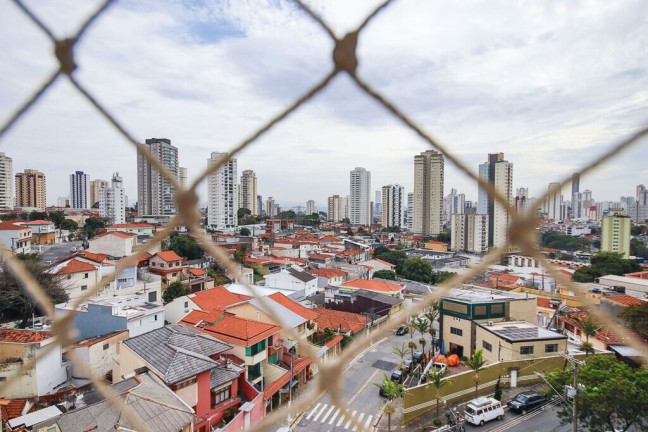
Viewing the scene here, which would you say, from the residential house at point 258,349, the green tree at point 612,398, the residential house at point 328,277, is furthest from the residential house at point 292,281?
the green tree at point 612,398

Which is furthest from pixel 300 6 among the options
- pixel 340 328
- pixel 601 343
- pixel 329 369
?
pixel 601 343

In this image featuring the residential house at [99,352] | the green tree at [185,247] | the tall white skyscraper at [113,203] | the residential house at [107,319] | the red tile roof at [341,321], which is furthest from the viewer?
the tall white skyscraper at [113,203]

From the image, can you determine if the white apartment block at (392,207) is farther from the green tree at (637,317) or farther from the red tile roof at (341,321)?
the green tree at (637,317)

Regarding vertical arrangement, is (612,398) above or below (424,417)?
above

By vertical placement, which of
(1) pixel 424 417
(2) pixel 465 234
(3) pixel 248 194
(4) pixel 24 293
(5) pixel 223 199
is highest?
(3) pixel 248 194

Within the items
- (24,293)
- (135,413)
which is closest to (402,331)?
(135,413)

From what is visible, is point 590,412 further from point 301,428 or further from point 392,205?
point 392,205

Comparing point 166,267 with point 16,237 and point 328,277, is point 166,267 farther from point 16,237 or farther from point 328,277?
point 328,277

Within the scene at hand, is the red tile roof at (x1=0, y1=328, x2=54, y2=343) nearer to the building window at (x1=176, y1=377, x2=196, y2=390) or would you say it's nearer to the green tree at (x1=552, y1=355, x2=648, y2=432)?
the building window at (x1=176, y1=377, x2=196, y2=390)
